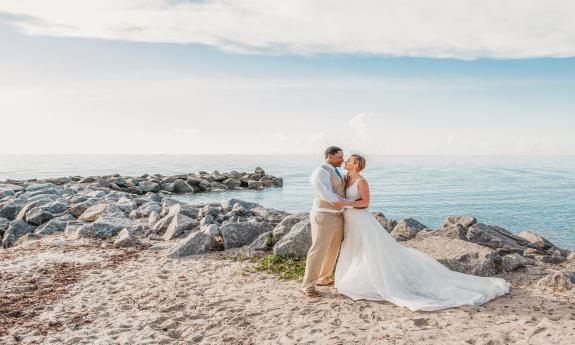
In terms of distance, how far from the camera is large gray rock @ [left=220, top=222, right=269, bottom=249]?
14.0 meters

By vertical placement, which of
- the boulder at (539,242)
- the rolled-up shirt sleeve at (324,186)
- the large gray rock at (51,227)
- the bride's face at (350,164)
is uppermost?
the bride's face at (350,164)

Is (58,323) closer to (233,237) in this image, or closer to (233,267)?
(233,267)

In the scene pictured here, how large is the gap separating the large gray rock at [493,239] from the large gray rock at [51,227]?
14656mm

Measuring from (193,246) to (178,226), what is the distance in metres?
2.54

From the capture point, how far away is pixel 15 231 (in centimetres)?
1706

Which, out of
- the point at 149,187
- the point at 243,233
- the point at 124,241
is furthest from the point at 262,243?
the point at 149,187

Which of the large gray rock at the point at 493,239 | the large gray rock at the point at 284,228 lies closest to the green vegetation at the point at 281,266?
the large gray rock at the point at 284,228

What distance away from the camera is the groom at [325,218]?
30.3 feet

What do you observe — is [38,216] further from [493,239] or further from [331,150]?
[493,239]

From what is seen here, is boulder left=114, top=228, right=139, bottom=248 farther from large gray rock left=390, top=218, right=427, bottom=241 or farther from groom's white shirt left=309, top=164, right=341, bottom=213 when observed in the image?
large gray rock left=390, top=218, right=427, bottom=241

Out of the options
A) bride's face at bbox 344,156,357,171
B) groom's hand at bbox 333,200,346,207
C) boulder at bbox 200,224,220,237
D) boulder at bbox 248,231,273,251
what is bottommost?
boulder at bbox 248,231,273,251

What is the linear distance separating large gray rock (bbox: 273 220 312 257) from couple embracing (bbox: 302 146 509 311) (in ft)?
8.13

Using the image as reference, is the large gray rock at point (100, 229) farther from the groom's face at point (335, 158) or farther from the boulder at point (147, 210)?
the groom's face at point (335, 158)

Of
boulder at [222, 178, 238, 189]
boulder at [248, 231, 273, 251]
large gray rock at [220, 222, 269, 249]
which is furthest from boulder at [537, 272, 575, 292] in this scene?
boulder at [222, 178, 238, 189]
